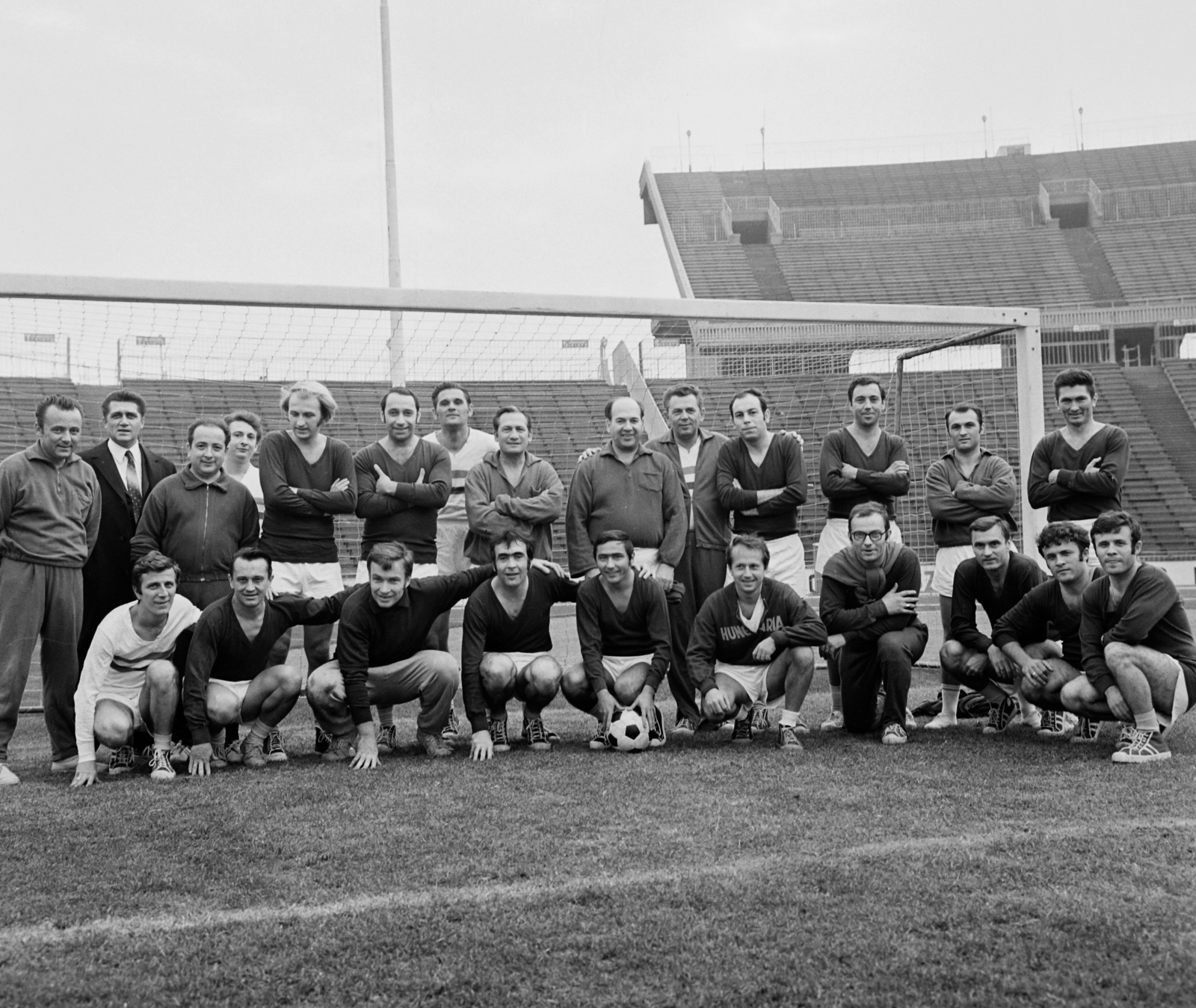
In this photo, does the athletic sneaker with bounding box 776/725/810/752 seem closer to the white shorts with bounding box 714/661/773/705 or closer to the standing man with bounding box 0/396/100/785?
the white shorts with bounding box 714/661/773/705

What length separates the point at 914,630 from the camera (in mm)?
5750

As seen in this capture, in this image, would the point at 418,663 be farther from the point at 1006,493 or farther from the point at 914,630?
the point at 1006,493

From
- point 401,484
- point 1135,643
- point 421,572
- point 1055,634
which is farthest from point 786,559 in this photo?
point 401,484

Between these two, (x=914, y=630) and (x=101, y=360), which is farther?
(x=101, y=360)

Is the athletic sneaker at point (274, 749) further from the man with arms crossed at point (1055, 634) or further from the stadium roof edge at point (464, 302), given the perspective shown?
the man with arms crossed at point (1055, 634)

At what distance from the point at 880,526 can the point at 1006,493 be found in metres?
1.09

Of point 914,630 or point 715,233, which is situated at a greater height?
point 715,233

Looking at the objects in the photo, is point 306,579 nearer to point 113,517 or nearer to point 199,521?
point 199,521

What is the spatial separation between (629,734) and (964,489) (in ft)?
7.95

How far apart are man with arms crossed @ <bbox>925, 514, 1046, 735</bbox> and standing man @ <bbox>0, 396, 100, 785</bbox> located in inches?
169

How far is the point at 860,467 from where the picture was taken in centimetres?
640

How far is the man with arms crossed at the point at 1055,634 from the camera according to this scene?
17.4ft

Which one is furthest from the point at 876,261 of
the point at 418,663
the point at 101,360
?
the point at 418,663

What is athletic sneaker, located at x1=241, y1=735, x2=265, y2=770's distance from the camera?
5.27 m
